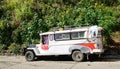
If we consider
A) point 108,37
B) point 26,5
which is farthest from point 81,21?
point 26,5

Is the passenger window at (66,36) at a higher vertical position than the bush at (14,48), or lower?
higher

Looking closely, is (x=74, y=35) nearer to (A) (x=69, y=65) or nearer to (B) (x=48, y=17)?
(A) (x=69, y=65)

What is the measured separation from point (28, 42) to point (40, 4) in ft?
13.4

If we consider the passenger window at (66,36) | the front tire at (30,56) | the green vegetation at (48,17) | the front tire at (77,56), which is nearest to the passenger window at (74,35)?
the passenger window at (66,36)

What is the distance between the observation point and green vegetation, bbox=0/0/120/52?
75.9 ft

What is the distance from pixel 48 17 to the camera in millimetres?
25062

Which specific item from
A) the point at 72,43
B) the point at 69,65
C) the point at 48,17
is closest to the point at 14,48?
the point at 48,17

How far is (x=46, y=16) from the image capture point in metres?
25.3

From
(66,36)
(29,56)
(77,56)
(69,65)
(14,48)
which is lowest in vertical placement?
(69,65)

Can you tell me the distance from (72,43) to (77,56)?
0.83 m

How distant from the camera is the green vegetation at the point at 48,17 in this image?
2314 centimetres

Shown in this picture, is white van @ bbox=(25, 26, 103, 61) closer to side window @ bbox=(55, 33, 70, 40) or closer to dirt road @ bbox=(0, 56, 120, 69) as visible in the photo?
side window @ bbox=(55, 33, 70, 40)

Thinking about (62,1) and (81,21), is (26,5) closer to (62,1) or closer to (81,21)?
(62,1)

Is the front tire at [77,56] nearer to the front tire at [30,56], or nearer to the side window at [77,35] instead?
the side window at [77,35]
